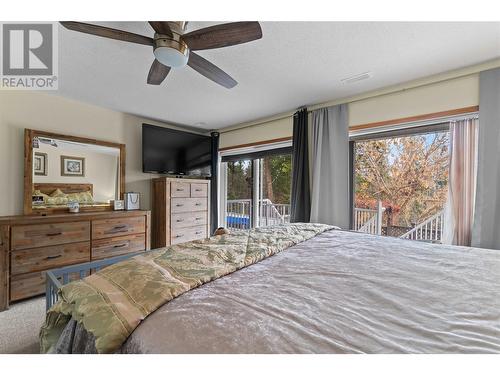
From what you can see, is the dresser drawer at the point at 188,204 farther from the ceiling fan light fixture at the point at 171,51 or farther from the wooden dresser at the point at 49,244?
the ceiling fan light fixture at the point at 171,51

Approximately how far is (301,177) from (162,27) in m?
2.35

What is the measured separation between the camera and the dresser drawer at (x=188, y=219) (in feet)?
12.1

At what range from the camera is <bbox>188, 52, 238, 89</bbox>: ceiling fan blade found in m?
1.70

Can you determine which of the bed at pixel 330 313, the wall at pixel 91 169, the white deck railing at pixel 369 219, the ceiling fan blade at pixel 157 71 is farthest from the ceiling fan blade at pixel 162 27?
the white deck railing at pixel 369 219

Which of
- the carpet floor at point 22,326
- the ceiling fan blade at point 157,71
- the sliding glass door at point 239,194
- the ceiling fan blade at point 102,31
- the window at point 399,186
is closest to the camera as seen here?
the ceiling fan blade at point 102,31

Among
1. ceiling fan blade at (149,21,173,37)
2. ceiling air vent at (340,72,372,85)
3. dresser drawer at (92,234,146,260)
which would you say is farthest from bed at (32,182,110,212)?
ceiling air vent at (340,72,372,85)

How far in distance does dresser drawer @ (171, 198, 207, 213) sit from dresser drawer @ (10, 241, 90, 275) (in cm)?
125

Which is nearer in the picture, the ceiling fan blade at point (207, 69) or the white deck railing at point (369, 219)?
the ceiling fan blade at point (207, 69)

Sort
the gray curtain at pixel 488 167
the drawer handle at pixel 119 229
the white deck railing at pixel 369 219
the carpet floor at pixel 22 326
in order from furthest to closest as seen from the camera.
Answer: the white deck railing at pixel 369 219 → the drawer handle at pixel 119 229 → the gray curtain at pixel 488 167 → the carpet floor at pixel 22 326

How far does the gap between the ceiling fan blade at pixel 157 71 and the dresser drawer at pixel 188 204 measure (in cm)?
205

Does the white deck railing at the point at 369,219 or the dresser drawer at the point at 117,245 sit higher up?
the white deck railing at the point at 369,219
